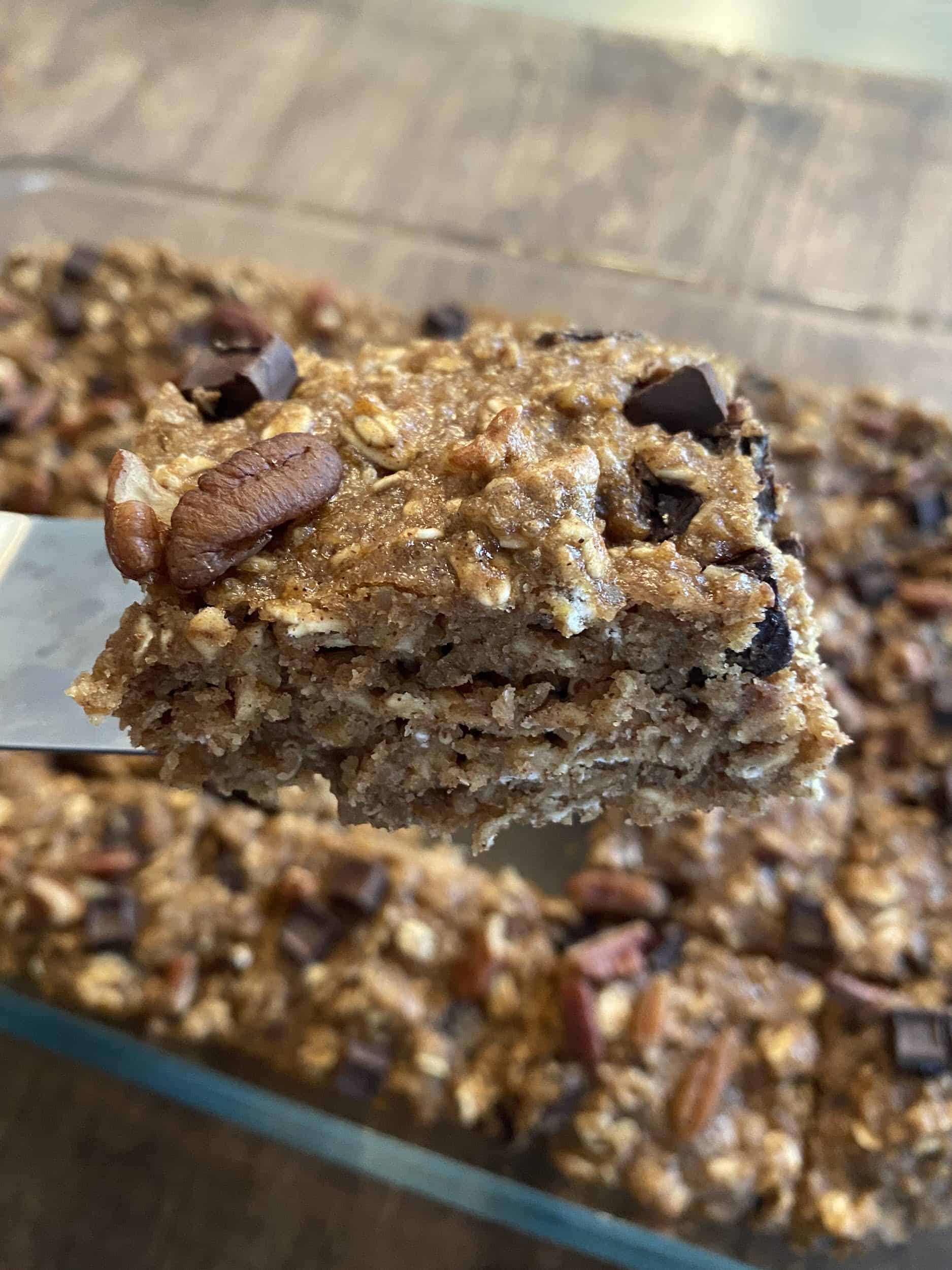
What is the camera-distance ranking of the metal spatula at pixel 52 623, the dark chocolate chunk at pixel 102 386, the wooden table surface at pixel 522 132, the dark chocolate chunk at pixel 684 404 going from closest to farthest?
the dark chocolate chunk at pixel 684 404, the metal spatula at pixel 52 623, the dark chocolate chunk at pixel 102 386, the wooden table surface at pixel 522 132

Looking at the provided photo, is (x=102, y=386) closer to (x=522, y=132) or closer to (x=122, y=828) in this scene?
(x=122, y=828)

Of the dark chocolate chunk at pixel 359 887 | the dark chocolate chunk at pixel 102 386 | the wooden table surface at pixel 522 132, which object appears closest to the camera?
the dark chocolate chunk at pixel 359 887

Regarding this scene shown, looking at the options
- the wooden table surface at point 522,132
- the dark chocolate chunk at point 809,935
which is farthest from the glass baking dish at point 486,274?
the dark chocolate chunk at point 809,935

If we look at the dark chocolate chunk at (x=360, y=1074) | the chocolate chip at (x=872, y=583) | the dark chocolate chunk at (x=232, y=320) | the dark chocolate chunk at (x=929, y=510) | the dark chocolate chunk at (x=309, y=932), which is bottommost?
the dark chocolate chunk at (x=360, y=1074)

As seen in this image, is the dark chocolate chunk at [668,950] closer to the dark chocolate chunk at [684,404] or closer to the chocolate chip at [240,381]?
the dark chocolate chunk at [684,404]

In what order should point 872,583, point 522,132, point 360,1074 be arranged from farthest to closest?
point 522,132
point 872,583
point 360,1074

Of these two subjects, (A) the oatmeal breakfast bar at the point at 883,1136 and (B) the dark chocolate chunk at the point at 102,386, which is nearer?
(A) the oatmeal breakfast bar at the point at 883,1136

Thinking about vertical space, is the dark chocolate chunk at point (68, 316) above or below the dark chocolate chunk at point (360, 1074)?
above

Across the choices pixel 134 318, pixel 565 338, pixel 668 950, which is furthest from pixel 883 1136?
pixel 134 318

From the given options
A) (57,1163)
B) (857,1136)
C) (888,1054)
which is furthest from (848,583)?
(57,1163)
